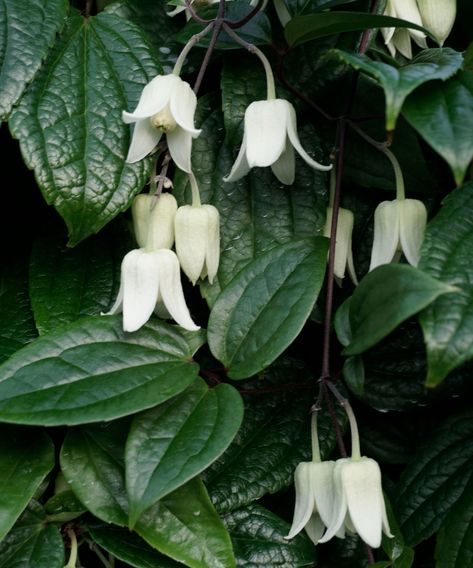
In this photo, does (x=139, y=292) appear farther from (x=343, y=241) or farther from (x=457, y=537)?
(x=457, y=537)

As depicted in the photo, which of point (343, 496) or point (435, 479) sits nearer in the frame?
point (343, 496)

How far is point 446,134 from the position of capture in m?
0.70

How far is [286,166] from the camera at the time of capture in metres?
0.89

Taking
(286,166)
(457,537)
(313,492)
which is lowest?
(457,537)

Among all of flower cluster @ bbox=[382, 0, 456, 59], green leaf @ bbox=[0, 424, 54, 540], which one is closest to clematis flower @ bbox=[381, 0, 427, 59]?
flower cluster @ bbox=[382, 0, 456, 59]

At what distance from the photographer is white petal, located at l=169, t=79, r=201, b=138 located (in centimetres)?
80

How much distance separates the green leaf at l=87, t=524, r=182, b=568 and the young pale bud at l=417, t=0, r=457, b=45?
60 cm

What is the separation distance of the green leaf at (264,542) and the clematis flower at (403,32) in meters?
0.53

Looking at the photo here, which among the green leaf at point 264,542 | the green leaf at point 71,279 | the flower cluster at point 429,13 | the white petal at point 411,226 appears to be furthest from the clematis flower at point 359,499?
the flower cluster at point 429,13

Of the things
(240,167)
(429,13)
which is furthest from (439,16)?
(240,167)

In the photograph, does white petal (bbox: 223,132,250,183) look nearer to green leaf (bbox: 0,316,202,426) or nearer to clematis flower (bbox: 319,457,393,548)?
green leaf (bbox: 0,316,202,426)

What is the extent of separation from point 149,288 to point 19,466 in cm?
22

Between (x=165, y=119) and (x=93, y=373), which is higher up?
(x=165, y=119)

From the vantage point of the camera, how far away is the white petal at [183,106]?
800mm
